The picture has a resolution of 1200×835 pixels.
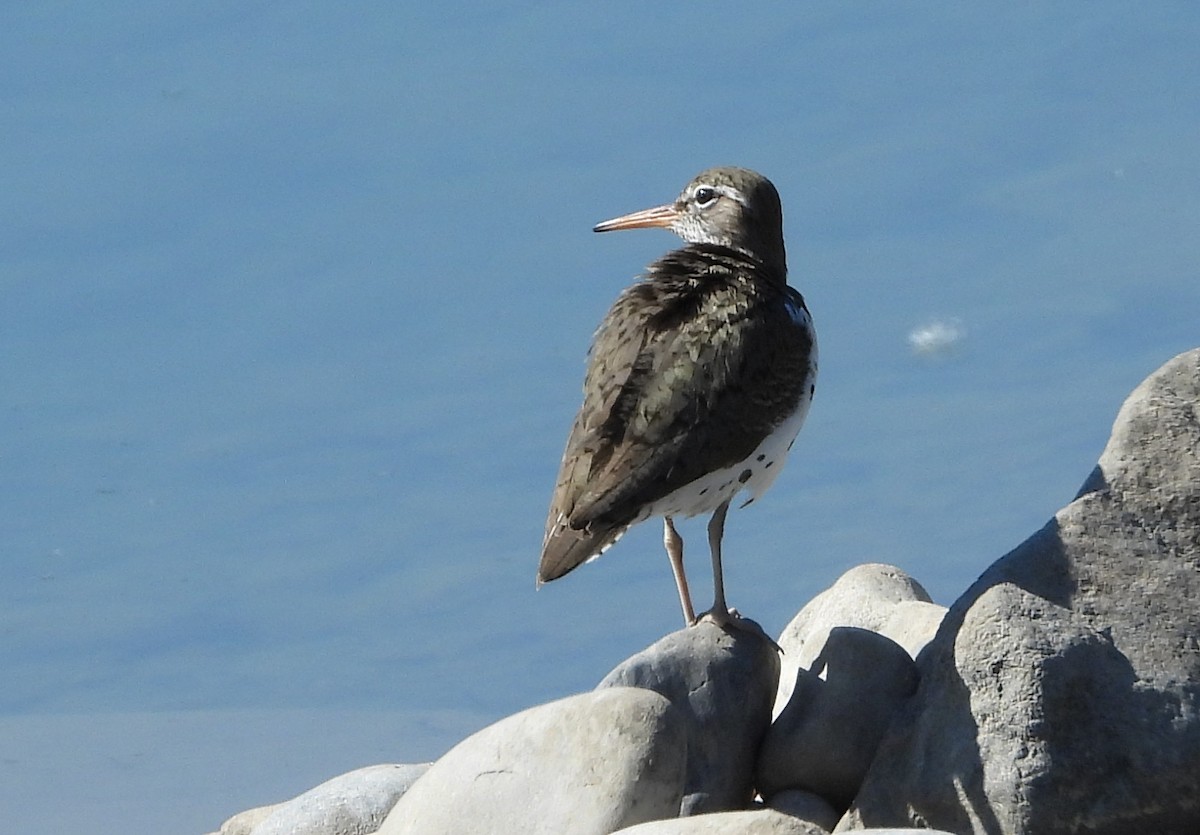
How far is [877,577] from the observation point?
37.1 ft

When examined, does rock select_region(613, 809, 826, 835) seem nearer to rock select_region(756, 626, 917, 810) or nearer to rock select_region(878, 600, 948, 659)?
rock select_region(756, 626, 917, 810)

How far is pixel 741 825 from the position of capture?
290 inches

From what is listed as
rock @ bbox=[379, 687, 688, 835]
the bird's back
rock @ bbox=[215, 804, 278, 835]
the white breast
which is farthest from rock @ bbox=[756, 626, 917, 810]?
rock @ bbox=[215, 804, 278, 835]

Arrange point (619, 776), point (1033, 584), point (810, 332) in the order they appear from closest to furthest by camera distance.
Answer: point (619, 776) < point (1033, 584) < point (810, 332)

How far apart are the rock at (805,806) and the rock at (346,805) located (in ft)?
7.86

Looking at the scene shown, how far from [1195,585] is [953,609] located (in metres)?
1.15

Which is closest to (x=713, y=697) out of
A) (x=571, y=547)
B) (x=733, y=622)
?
(x=733, y=622)

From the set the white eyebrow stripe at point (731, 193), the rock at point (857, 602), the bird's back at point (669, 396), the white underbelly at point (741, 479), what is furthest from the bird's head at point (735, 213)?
the rock at point (857, 602)

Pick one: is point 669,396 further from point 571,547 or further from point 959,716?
point 959,716

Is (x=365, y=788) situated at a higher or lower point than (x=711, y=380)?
lower

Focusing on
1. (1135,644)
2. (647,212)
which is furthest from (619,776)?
(647,212)

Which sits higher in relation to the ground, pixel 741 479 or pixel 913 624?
pixel 741 479

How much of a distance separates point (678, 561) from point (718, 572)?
496mm

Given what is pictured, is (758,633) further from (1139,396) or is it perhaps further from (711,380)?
(1139,396)
